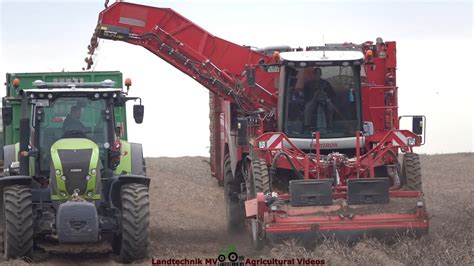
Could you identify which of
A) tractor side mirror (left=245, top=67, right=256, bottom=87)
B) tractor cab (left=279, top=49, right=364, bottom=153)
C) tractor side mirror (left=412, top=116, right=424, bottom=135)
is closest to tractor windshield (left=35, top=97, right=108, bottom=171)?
tractor side mirror (left=245, top=67, right=256, bottom=87)

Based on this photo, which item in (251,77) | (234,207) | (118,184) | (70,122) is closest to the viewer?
(118,184)

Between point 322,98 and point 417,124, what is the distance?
149 centimetres

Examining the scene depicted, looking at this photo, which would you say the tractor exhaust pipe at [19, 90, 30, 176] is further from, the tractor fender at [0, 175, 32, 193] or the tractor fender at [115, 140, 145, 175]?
the tractor fender at [115, 140, 145, 175]

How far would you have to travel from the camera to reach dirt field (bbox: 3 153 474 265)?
11008mm

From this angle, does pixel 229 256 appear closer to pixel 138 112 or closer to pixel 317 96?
pixel 138 112

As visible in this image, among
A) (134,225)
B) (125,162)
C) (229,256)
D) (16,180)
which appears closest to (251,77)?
(125,162)

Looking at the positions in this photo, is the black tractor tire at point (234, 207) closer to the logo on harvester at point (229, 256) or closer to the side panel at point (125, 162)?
the logo on harvester at point (229, 256)

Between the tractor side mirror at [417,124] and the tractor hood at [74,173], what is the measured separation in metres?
4.95

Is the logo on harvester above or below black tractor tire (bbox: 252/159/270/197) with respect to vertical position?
below

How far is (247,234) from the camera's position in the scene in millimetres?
15930

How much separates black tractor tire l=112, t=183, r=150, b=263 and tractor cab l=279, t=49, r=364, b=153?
3025mm

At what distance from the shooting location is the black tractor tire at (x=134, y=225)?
40.9 ft

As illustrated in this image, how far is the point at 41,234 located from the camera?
12.5 metres

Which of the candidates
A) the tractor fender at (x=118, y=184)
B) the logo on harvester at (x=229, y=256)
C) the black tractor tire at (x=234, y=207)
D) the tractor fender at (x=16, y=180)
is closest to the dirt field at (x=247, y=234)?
the logo on harvester at (x=229, y=256)
